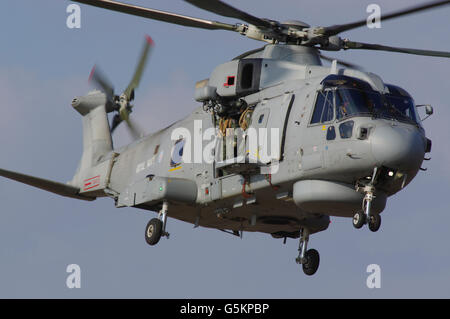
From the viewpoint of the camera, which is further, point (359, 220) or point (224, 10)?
point (224, 10)

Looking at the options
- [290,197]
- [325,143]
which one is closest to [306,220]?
[290,197]

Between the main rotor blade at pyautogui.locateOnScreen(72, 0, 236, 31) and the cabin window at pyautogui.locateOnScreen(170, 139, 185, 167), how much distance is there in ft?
12.5

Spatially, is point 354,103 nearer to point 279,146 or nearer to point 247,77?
point 279,146

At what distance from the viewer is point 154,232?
27.5 m

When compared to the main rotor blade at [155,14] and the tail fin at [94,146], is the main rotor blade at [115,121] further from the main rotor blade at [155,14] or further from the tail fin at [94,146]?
the main rotor blade at [155,14]

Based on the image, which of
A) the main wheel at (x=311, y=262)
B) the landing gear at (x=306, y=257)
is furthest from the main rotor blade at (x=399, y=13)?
the main wheel at (x=311, y=262)

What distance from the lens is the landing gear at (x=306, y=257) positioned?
28.0 meters

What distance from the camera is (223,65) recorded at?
27.0 meters

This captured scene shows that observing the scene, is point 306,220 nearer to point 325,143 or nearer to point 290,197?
point 290,197

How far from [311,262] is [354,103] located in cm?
590

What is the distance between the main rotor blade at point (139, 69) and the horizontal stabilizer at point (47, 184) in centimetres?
366

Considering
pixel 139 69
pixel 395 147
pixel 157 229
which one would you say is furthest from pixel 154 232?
pixel 395 147

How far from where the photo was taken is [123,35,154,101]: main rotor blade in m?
32.5

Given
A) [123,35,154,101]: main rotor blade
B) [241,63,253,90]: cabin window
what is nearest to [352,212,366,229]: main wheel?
[241,63,253,90]: cabin window
